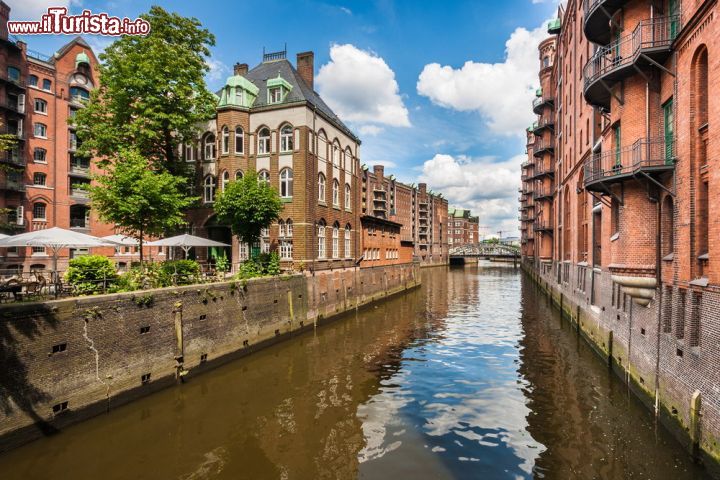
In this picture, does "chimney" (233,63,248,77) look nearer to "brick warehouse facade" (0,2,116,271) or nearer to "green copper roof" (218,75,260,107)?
"green copper roof" (218,75,260,107)

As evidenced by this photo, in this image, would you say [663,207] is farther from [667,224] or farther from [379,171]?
[379,171]

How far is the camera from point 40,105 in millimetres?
34812

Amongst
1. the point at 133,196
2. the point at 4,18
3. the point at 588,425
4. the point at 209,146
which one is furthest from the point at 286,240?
the point at 4,18

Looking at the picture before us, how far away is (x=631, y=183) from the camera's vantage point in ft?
42.2

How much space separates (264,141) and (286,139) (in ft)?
6.21

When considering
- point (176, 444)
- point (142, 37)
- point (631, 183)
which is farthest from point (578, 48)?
point (176, 444)

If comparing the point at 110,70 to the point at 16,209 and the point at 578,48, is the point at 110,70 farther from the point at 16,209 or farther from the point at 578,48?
the point at 578,48

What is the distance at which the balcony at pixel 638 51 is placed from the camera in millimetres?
11398

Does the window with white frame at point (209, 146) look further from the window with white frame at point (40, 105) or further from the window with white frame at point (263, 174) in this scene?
the window with white frame at point (40, 105)

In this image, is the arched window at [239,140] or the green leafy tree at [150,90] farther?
the arched window at [239,140]

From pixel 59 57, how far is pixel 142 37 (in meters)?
20.9

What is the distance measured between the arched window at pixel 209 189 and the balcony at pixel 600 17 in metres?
24.5

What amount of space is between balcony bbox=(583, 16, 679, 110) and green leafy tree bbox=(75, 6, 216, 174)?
873 inches

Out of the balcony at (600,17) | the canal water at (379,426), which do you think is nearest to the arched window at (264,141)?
the canal water at (379,426)
